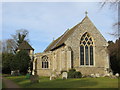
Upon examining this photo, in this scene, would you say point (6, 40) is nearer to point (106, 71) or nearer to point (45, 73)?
point (45, 73)

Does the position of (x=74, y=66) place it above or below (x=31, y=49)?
below

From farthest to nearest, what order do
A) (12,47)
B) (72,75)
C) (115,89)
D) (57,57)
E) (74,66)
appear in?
(12,47) < (57,57) < (74,66) < (72,75) < (115,89)

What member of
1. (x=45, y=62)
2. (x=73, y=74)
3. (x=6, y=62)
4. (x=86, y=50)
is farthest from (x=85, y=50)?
(x=6, y=62)

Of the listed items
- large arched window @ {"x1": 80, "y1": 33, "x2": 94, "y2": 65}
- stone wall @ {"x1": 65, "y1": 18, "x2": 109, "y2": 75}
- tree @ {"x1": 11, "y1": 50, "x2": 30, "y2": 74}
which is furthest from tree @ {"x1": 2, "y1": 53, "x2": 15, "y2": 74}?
large arched window @ {"x1": 80, "y1": 33, "x2": 94, "y2": 65}

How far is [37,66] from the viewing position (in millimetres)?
39188

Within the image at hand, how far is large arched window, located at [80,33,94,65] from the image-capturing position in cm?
3262

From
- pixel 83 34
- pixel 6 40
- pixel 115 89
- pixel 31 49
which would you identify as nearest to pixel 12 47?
pixel 6 40

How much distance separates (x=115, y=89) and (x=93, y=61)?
18.2 m

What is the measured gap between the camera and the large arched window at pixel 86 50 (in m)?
32.6

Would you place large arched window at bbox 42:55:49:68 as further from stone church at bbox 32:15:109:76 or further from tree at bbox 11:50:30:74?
stone church at bbox 32:15:109:76

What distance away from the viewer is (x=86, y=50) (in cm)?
3309

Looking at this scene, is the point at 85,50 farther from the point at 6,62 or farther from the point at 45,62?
the point at 6,62

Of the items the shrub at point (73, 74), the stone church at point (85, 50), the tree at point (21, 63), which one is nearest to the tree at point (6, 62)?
the tree at point (21, 63)

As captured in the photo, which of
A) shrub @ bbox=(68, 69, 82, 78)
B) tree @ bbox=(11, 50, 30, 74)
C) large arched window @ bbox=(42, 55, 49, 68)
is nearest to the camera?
shrub @ bbox=(68, 69, 82, 78)
